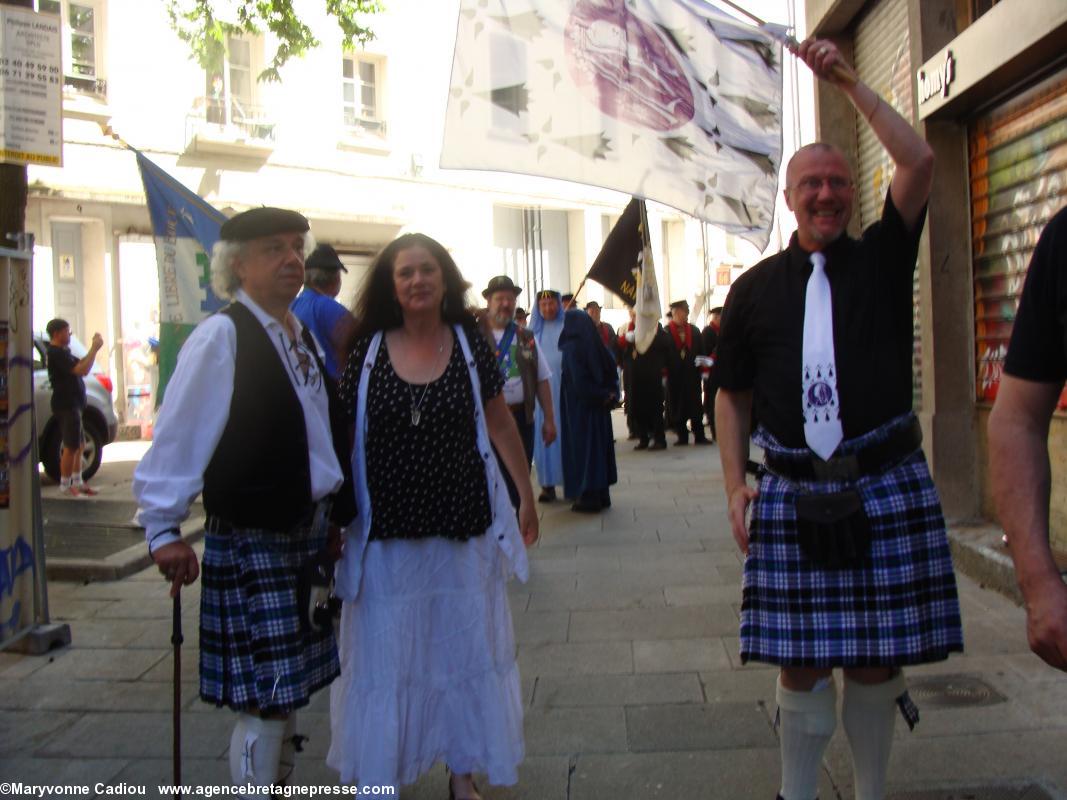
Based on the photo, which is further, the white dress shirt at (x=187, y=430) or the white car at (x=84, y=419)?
the white car at (x=84, y=419)

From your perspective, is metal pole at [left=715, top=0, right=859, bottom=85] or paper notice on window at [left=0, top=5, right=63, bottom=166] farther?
paper notice on window at [left=0, top=5, right=63, bottom=166]

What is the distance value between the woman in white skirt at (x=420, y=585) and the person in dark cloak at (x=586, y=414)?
5459 millimetres

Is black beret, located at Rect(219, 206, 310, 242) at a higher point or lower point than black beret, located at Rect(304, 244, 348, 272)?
lower

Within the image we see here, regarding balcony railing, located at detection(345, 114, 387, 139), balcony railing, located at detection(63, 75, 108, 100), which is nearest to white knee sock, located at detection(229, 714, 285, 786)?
balcony railing, located at detection(63, 75, 108, 100)

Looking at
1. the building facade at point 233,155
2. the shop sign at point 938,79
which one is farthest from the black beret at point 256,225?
the building facade at point 233,155

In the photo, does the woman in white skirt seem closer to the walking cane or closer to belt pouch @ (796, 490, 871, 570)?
the walking cane

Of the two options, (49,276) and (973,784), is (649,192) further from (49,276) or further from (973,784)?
(49,276)

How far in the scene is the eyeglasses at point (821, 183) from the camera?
2783mm

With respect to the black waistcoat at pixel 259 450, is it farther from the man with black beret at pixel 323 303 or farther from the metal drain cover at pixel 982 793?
the man with black beret at pixel 323 303

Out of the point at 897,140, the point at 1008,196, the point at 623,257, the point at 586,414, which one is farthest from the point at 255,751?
the point at 623,257

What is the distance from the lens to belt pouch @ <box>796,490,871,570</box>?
2.66m

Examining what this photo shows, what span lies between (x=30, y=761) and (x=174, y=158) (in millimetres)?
15937

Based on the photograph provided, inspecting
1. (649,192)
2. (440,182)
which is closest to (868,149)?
(649,192)

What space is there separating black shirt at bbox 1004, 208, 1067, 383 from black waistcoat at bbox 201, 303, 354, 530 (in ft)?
5.79
